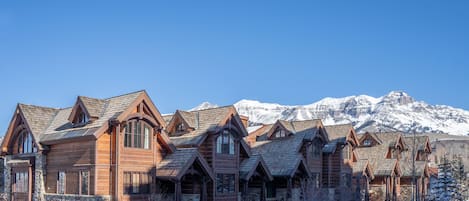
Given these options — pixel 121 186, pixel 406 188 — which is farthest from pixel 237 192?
pixel 406 188

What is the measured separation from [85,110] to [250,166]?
42.6 feet

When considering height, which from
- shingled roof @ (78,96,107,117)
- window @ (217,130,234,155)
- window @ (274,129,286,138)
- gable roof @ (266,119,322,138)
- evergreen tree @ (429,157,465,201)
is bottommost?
evergreen tree @ (429,157,465,201)

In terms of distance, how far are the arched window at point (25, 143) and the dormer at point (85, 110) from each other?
4.12 meters

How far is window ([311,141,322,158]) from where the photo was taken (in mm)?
50969

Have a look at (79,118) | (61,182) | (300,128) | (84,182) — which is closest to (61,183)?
(61,182)

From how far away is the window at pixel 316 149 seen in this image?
167 feet

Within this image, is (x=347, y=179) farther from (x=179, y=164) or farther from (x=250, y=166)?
(x=179, y=164)

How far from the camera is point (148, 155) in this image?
119 ft

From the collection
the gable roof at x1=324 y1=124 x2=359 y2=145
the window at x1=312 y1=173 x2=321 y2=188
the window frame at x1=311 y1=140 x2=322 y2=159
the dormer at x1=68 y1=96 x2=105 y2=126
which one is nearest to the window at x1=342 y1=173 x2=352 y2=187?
the gable roof at x1=324 y1=124 x2=359 y2=145

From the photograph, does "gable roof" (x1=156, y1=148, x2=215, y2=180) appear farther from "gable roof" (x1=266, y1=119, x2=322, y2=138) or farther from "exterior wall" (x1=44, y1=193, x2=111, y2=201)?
"gable roof" (x1=266, y1=119, x2=322, y2=138)

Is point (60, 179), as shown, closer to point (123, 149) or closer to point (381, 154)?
point (123, 149)

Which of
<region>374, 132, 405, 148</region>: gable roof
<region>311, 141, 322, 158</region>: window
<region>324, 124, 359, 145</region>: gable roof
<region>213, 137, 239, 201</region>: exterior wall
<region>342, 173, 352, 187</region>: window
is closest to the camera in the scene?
<region>213, 137, 239, 201</region>: exterior wall

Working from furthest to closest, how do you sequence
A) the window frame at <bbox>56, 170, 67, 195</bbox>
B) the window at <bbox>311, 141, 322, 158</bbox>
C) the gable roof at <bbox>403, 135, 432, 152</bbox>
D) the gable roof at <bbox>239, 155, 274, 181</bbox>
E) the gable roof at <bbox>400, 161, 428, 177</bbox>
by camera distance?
the gable roof at <bbox>403, 135, 432, 152</bbox> → the gable roof at <bbox>400, 161, 428, 177</bbox> → the window at <bbox>311, 141, 322, 158</bbox> → the gable roof at <bbox>239, 155, 274, 181</bbox> → the window frame at <bbox>56, 170, 67, 195</bbox>

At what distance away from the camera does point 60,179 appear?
35.9 m
